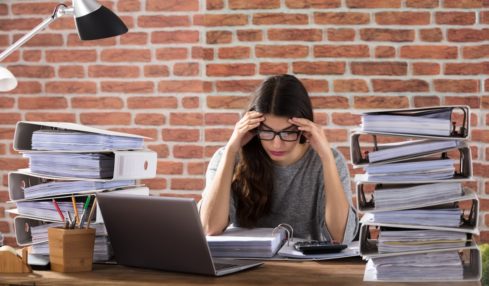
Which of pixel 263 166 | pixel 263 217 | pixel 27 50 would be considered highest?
pixel 27 50

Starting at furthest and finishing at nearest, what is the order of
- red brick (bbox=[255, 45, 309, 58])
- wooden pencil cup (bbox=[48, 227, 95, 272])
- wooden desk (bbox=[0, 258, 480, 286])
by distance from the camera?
1. red brick (bbox=[255, 45, 309, 58])
2. wooden pencil cup (bbox=[48, 227, 95, 272])
3. wooden desk (bbox=[0, 258, 480, 286])

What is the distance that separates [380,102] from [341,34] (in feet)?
1.07

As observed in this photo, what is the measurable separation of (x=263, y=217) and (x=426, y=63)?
3.56 feet

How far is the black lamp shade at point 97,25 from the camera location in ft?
6.13

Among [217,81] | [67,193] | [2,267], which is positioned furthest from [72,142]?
[217,81]

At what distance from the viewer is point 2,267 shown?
166 cm

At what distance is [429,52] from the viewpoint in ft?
9.87

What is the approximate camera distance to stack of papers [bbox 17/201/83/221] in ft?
5.93

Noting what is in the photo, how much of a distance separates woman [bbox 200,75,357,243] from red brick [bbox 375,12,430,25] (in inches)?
30.7

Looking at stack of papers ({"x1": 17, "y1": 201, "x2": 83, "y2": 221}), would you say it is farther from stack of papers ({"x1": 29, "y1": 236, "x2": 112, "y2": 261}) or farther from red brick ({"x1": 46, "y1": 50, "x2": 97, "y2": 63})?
red brick ({"x1": 46, "y1": 50, "x2": 97, "y2": 63})

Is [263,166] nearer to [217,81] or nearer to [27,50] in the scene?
[217,81]

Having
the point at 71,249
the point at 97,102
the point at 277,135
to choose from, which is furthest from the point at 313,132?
the point at 97,102

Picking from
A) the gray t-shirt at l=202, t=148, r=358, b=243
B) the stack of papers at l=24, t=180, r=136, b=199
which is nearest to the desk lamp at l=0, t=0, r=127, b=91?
the stack of papers at l=24, t=180, r=136, b=199

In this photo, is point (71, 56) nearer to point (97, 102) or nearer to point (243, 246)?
point (97, 102)
